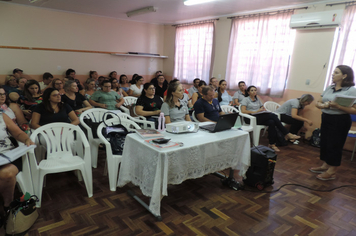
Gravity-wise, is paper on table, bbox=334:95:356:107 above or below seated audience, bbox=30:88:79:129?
above

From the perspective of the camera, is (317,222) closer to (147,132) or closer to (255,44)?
(147,132)

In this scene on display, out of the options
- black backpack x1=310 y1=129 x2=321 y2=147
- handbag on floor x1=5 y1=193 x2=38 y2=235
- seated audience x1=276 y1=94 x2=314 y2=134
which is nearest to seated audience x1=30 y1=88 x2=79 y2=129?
handbag on floor x1=5 y1=193 x2=38 y2=235

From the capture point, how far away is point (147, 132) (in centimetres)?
231

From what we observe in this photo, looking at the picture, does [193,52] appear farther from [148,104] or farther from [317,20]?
[148,104]

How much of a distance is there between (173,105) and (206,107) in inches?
23.9

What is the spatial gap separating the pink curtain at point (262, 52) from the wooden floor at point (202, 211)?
2740 mm

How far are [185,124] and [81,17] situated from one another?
540cm

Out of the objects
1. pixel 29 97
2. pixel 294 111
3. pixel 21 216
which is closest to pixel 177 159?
pixel 21 216

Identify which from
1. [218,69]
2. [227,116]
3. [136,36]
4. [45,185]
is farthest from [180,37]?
[45,185]

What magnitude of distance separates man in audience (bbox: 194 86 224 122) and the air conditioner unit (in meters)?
2.57

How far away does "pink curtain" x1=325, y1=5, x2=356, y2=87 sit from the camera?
4137mm

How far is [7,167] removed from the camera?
199cm

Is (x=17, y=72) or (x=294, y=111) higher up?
(x=17, y=72)

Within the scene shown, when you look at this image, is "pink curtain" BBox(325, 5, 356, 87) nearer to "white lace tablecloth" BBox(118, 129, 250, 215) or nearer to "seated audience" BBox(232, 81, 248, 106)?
"seated audience" BBox(232, 81, 248, 106)
